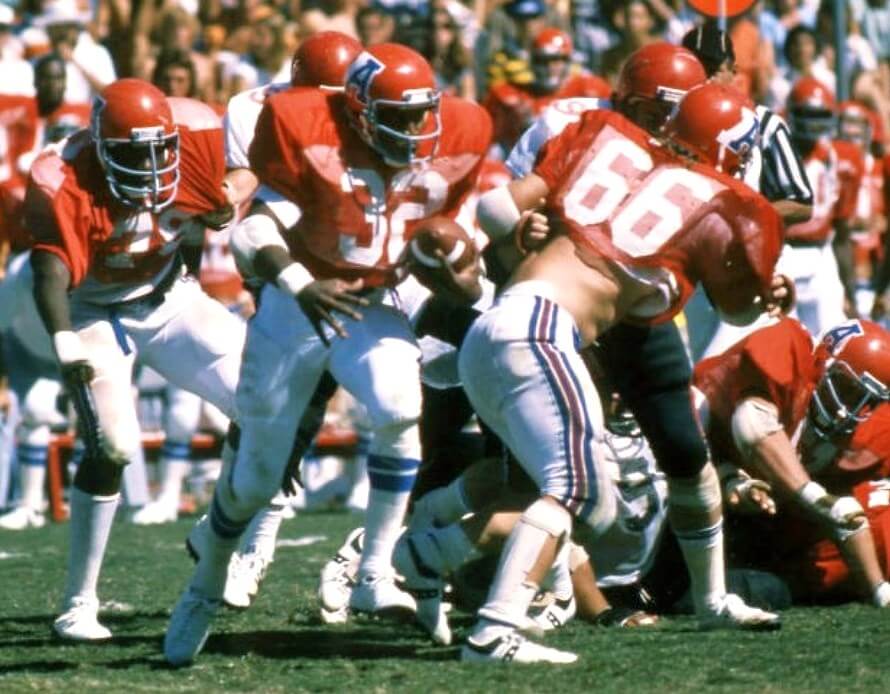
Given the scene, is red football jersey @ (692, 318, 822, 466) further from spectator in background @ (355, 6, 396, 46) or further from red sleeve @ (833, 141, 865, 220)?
spectator in background @ (355, 6, 396, 46)

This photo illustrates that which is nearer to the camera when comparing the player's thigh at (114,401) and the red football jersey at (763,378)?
the player's thigh at (114,401)

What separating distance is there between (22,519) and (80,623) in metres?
3.92

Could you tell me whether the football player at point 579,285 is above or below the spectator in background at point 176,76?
above

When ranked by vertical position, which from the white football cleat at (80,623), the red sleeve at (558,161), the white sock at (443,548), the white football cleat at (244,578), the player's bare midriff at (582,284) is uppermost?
the red sleeve at (558,161)

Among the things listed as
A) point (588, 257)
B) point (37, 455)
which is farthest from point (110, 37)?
point (588, 257)

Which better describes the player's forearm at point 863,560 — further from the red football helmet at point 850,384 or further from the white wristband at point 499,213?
the white wristband at point 499,213

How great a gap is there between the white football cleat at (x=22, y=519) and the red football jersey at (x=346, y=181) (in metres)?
4.59

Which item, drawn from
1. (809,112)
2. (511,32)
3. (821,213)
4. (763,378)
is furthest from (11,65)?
(763,378)

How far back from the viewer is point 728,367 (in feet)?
21.4

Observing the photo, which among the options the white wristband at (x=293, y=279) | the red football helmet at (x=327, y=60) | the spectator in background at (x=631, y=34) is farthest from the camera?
the spectator in background at (x=631, y=34)

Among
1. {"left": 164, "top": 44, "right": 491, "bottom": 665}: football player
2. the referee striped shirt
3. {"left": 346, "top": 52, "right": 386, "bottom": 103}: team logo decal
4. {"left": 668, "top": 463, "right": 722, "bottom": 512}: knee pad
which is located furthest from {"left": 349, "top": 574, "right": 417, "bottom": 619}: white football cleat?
the referee striped shirt

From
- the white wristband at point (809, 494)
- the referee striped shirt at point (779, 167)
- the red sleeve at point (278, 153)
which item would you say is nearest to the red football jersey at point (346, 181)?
the red sleeve at point (278, 153)

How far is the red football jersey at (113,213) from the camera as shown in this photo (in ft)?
20.2

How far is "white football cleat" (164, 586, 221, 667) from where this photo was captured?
5.50m
